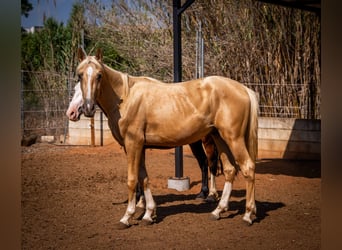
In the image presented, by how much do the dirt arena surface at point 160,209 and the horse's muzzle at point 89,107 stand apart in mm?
877

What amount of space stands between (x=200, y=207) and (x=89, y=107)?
60.2 inches

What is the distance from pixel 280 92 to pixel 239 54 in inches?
47.7

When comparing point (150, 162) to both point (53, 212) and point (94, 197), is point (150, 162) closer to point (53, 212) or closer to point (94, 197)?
point (94, 197)

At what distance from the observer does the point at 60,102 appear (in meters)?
5.64

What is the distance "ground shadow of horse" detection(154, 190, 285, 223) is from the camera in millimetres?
3635

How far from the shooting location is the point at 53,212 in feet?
12.3

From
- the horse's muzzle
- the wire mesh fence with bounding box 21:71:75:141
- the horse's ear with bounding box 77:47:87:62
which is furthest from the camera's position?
the wire mesh fence with bounding box 21:71:75:141

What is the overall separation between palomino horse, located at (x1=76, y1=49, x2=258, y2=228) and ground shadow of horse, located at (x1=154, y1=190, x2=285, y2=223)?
0.24 m

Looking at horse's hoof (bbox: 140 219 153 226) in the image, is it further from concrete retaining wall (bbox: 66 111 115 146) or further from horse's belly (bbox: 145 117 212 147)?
concrete retaining wall (bbox: 66 111 115 146)

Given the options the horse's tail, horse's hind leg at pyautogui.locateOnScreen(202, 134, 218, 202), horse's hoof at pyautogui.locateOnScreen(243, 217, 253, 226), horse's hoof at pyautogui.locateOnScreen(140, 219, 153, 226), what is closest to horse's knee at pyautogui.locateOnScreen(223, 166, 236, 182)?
the horse's tail

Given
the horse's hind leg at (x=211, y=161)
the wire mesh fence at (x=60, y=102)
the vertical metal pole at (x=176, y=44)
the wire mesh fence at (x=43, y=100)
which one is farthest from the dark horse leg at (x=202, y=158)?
the wire mesh fence at (x=43, y=100)

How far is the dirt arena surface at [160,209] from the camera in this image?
302 centimetres

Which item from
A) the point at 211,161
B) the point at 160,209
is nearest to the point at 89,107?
the point at 160,209

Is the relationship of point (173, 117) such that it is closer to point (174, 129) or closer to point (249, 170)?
point (174, 129)
